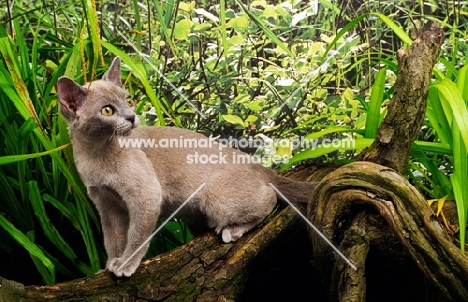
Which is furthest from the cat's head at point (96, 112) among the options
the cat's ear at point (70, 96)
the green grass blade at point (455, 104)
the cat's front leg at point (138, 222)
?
the green grass blade at point (455, 104)

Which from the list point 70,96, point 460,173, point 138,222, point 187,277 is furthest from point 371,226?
point 70,96

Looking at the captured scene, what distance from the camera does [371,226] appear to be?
60.4 inches

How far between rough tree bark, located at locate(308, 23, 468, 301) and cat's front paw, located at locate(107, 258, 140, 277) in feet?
1.68

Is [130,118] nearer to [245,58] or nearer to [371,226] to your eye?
[371,226]

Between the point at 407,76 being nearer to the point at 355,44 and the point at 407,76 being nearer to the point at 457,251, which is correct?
the point at 457,251

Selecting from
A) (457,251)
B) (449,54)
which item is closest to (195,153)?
(457,251)

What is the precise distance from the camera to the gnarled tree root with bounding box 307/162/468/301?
55.5 inches

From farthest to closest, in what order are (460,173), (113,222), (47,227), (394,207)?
(47,227)
(113,222)
(460,173)
(394,207)

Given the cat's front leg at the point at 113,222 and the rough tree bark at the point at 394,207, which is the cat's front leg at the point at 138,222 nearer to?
the cat's front leg at the point at 113,222

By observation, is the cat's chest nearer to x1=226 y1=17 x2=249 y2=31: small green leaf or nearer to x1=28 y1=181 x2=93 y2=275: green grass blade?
x1=28 y1=181 x2=93 y2=275: green grass blade

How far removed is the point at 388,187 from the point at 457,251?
0.24 m

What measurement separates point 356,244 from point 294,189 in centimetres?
35

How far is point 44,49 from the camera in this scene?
1.99 m

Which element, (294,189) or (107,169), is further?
(294,189)
